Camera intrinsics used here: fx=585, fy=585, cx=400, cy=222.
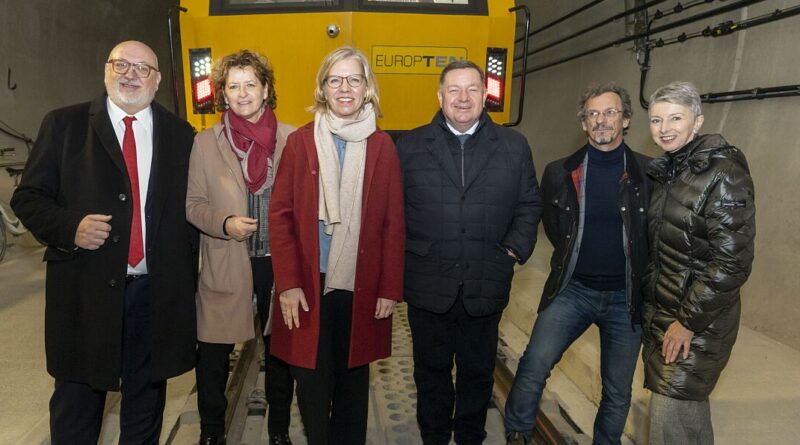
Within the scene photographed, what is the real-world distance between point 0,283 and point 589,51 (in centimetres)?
667

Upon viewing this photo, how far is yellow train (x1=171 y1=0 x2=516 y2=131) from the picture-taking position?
3.94m

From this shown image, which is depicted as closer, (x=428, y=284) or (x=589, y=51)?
(x=428, y=284)

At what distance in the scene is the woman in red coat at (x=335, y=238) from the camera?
2.06 metres

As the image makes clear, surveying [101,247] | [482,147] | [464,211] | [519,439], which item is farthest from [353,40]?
[519,439]

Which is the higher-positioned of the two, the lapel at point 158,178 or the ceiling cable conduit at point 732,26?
the ceiling cable conduit at point 732,26

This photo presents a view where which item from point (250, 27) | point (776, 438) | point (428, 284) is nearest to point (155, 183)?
point (428, 284)

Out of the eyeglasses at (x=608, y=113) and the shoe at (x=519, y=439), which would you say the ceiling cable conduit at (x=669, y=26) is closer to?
the eyeglasses at (x=608, y=113)

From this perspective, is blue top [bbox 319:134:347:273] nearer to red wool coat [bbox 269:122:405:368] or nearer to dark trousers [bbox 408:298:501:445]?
red wool coat [bbox 269:122:405:368]

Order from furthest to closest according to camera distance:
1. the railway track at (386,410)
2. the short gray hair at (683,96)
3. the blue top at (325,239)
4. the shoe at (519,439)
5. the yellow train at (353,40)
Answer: the yellow train at (353,40) → the railway track at (386,410) → the shoe at (519,439) → the blue top at (325,239) → the short gray hair at (683,96)

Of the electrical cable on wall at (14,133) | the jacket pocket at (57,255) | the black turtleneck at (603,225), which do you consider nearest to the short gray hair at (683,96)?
the black turtleneck at (603,225)

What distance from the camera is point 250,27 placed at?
3967 mm

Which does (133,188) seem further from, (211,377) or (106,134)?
(211,377)

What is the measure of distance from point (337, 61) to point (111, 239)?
3.24ft

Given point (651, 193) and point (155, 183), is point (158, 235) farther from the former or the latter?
point (651, 193)
